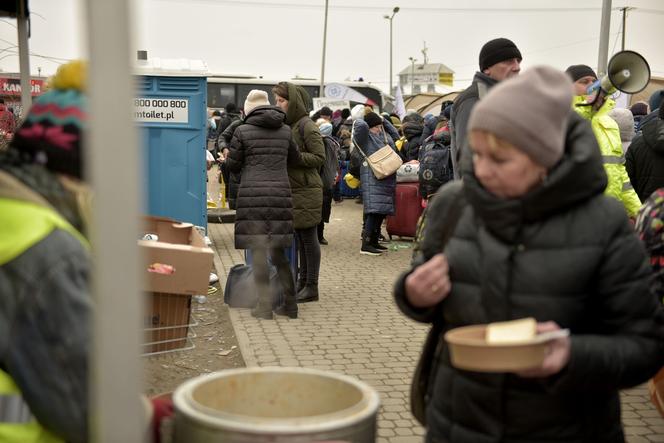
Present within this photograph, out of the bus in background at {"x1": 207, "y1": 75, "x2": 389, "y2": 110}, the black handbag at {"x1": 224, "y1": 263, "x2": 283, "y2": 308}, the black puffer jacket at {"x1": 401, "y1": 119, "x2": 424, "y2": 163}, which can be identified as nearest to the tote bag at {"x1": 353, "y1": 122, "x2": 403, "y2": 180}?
the black puffer jacket at {"x1": 401, "y1": 119, "x2": 424, "y2": 163}

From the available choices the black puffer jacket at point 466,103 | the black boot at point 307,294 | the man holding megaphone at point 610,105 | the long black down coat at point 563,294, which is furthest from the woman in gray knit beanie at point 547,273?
the black boot at point 307,294

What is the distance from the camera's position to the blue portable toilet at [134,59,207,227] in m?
9.77

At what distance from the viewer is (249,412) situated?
2.50 m

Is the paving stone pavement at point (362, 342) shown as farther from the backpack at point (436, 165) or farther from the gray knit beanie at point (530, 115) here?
the gray knit beanie at point (530, 115)

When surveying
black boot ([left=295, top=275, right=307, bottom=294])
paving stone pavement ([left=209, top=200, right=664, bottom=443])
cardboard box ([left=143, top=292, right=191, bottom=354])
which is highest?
cardboard box ([left=143, top=292, right=191, bottom=354])

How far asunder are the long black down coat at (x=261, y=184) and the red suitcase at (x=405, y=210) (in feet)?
17.0

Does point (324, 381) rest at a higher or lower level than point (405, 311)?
lower

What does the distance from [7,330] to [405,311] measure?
1.09 meters

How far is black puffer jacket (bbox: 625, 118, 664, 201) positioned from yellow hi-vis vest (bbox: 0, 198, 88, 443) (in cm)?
503

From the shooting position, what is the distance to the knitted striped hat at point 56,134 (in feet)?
6.91

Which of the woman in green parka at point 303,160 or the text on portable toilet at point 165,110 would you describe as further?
the text on portable toilet at point 165,110

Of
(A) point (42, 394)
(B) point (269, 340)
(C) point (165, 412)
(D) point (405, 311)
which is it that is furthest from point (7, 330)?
(B) point (269, 340)

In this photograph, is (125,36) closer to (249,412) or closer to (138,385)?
(138,385)

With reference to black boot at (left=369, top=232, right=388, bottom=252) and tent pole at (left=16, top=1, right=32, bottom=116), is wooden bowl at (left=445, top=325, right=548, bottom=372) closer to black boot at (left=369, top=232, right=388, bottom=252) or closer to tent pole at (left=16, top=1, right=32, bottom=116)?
tent pole at (left=16, top=1, right=32, bottom=116)
